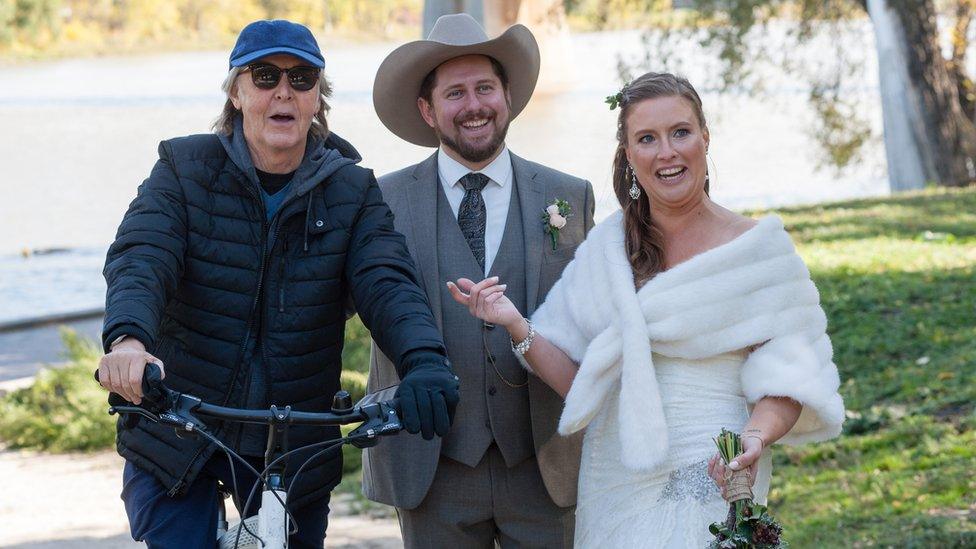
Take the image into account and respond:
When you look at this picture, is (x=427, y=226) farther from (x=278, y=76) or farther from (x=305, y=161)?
(x=278, y=76)

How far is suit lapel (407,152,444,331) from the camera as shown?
3900 millimetres

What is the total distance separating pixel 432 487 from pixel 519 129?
29110mm

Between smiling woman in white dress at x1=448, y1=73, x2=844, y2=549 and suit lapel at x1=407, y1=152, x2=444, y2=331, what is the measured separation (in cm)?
29

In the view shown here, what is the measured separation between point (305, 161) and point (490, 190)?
0.78 m

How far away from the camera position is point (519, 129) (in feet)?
107

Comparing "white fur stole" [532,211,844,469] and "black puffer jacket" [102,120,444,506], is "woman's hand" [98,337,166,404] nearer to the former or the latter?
"black puffer jacket" [102,120,444,506]

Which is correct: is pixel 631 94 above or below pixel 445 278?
above

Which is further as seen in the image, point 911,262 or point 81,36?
point 81,36

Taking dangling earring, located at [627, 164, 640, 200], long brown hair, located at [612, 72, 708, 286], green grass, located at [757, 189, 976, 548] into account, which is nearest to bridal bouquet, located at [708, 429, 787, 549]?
long brown hair, located at [612, 72, 708, 286]

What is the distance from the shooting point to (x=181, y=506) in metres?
3.30

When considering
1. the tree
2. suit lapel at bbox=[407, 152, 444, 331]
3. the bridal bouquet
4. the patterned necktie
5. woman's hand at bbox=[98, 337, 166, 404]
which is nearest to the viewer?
woman's hand at bbox=[98, 337, 166, 404]

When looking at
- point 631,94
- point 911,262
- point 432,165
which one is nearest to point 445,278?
point 432,165

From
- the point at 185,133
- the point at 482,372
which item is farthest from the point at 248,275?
the point at 185,133

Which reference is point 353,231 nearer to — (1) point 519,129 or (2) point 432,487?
(2) point 432,487
